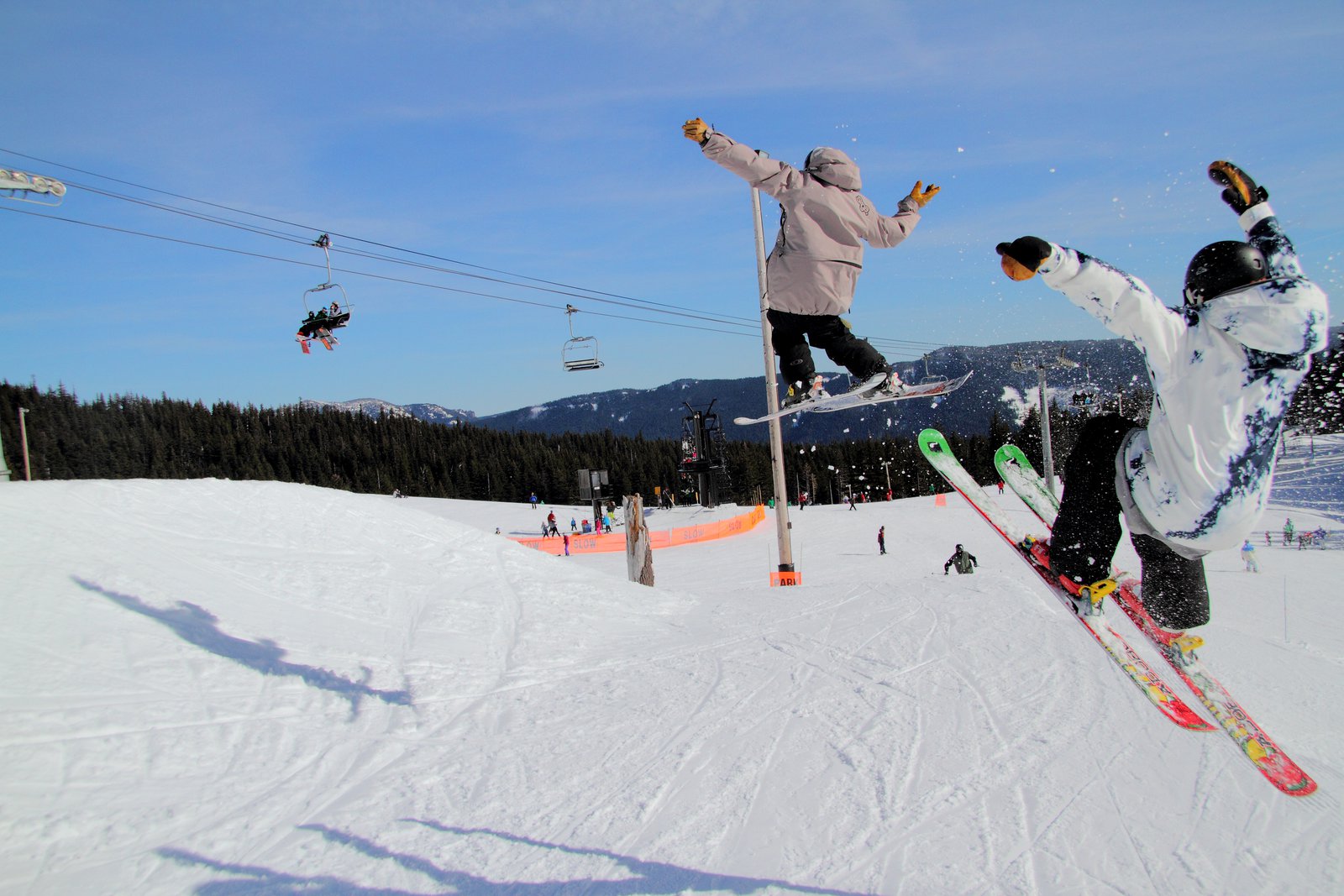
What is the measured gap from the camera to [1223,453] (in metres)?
2.25

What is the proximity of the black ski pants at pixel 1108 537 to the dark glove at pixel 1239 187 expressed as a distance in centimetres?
78

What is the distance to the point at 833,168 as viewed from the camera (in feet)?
13.6

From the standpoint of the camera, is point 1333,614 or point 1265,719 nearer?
point 1265,719

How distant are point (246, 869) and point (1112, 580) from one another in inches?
168

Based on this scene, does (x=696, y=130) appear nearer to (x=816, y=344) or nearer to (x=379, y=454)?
(x=816, y=344)

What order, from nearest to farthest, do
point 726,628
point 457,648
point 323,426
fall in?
point 457,648 → point 726,628 → point 323,426

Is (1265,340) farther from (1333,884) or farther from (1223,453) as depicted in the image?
(1333,884)

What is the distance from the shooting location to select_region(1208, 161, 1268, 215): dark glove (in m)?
2.29

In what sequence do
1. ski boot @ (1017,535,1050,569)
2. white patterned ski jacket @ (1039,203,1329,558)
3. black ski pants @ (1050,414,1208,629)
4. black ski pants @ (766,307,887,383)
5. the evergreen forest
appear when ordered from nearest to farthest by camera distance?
white patterned ski jacket @ (1039,203,1329,558)
black ski pants @ (1050,414,1208,629)
ski boot @ (1017,535,1050,569)
black ski pants @ (766,307,887,383)
the evergreen forest

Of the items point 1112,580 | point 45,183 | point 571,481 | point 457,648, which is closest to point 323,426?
point 571,481

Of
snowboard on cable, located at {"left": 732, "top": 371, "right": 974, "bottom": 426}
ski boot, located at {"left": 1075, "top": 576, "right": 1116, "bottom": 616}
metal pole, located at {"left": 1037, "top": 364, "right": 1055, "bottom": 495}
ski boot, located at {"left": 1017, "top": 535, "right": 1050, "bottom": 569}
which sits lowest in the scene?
ski boot, located at {"left": 1075, "top": 576, "right": 1116, "bottom": 616}

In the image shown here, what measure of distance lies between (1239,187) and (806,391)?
2816 mm

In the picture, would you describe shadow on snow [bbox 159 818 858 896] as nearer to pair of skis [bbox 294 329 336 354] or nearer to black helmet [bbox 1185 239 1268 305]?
black helmet [bbox 1185 239 1268 305]

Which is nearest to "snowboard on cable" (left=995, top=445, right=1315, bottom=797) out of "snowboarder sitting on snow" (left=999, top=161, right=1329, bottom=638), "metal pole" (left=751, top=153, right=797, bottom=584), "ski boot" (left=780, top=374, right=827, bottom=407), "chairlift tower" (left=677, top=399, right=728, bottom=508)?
"snowboarder sitting on snow" (left=999, top=161, right=1329, bottom=638)
